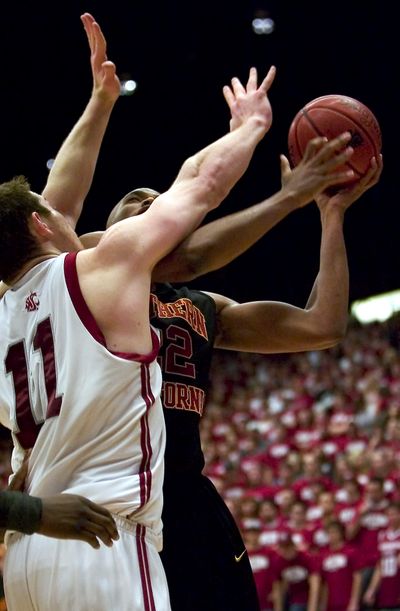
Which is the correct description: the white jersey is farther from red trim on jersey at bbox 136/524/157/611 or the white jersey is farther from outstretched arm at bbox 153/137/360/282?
outstretched arm at bbox 153/137/360/282

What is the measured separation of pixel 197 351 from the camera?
4094 mm

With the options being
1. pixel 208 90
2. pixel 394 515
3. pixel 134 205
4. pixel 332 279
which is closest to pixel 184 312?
pixel 134 205

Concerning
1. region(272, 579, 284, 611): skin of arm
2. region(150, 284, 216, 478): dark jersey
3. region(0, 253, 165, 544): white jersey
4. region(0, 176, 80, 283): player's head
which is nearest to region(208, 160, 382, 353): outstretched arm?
region(150, 284, 216, 478): dark jersey

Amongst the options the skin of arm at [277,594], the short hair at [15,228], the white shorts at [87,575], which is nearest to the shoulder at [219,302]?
the short hair at [15,228]

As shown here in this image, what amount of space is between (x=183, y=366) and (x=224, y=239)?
82 cm

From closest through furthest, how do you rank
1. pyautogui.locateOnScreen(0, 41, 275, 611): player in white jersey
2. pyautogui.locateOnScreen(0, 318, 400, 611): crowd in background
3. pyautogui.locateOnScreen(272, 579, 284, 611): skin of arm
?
1. pyautogui.locateOnScreen(0, 41, 275, 611): player in white jersey
2. pyautogui.locateOnScreen(0, 318, 400, 611): crowd in background
3. pyautogui.locateOnScreen(272, 579, 284, 611): skin of arm

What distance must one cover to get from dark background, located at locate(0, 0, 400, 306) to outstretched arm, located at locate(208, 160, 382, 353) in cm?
1042

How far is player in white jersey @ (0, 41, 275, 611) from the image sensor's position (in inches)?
118

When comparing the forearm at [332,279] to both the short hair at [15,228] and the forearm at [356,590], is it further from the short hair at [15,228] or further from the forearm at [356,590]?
the forearm at [356,590]

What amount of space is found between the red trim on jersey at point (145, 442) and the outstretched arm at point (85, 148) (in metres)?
1.25

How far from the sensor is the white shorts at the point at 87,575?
9.68 ft

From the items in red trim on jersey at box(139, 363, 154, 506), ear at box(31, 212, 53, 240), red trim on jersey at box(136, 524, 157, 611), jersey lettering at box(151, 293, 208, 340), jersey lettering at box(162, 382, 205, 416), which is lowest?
red trim on jersey at box(136, 524, 157, 611)

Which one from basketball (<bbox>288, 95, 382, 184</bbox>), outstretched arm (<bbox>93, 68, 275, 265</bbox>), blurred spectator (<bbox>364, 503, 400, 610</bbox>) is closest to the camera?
outstretched arm (<bbox>93, 68, 275, 265</bbox>)

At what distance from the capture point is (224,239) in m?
3.35
